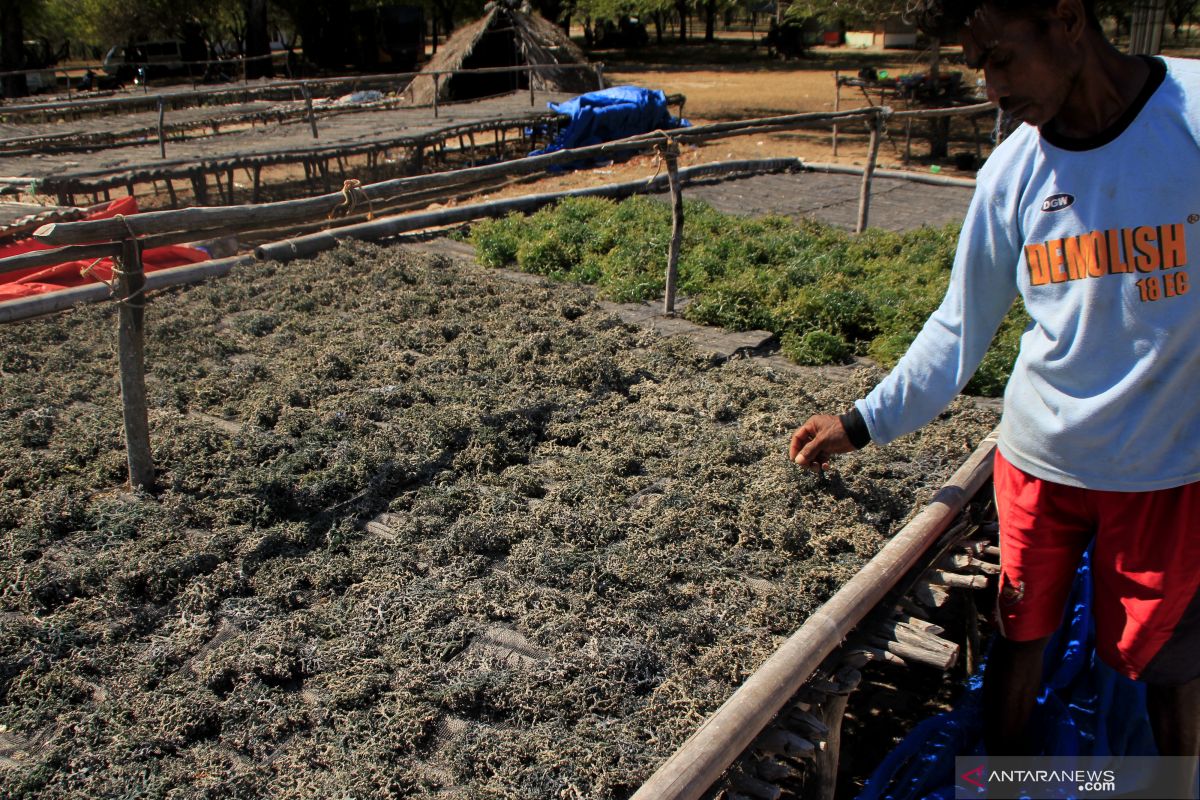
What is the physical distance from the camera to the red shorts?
208 centimetres

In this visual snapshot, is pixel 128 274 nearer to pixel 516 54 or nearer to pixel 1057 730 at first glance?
pixel 1057 730

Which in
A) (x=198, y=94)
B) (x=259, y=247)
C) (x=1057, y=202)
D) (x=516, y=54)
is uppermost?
(x=516, y=54)

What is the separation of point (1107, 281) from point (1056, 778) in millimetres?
1378

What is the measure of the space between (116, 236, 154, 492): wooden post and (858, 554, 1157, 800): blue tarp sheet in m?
3.03

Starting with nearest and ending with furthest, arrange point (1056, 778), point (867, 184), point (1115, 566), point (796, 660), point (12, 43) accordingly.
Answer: point (1115, 566) < point (1056, 778) < point (796, 660) < point (867, 184) < point (12, 43)

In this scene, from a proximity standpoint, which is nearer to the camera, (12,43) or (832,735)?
(832,735)

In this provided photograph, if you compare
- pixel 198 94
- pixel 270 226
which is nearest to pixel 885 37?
pixel 198 94

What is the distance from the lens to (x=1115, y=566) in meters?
2.15

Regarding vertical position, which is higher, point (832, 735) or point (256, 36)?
point (256, 36)

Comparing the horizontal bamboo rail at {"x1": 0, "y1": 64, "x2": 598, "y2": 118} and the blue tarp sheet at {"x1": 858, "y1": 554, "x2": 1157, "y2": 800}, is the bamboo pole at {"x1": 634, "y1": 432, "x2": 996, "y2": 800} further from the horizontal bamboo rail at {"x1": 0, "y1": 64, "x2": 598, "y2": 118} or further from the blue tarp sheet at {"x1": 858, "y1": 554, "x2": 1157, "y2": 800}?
the horizontal bamboo rail at {"x1": 0, "y1": 64, "x2": 598, "y2": 118}

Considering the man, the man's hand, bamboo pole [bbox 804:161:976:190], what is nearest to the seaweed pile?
the man's hand

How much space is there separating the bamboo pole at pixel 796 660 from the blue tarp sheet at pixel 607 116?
13.0 meters

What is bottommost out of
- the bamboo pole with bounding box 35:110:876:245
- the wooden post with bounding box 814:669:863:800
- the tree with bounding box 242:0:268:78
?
the wooden post with bounding box 814:669:863:800

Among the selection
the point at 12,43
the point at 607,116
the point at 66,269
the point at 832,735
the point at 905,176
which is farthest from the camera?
the point at 12,43
